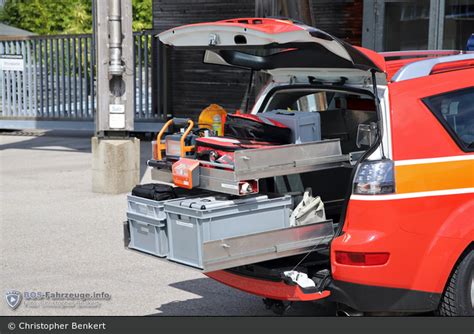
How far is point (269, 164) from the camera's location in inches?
209

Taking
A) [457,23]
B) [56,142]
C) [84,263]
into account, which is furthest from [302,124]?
[56,142]

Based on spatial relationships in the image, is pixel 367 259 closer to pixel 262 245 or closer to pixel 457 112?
pixel 262 245

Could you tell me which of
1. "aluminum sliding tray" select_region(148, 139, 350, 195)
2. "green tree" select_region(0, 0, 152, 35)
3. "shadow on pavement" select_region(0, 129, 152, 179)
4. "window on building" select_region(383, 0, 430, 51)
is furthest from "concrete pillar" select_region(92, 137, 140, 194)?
"green tree" select_region(0, 0, 152, 35)

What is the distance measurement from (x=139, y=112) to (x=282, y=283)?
1313 centimetres

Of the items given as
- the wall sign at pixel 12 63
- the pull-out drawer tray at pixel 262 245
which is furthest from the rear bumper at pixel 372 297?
the wall sign at pixel 12 63

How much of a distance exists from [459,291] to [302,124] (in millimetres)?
1522

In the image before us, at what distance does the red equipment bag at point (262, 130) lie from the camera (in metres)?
5.75

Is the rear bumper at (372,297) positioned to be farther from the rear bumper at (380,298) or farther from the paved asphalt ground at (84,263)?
the paved asphalt ground at (84,263)

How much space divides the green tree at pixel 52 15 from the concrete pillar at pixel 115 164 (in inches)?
871

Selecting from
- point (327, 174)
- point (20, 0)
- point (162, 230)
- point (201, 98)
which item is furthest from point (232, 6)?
point (20, 0)

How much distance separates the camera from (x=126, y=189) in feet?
37.6

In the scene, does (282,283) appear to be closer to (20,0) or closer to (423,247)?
(423,247)

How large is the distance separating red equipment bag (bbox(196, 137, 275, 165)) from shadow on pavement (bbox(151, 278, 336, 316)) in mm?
1453

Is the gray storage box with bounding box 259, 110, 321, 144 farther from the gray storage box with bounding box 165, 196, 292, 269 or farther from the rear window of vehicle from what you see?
the rear window of vehicle
